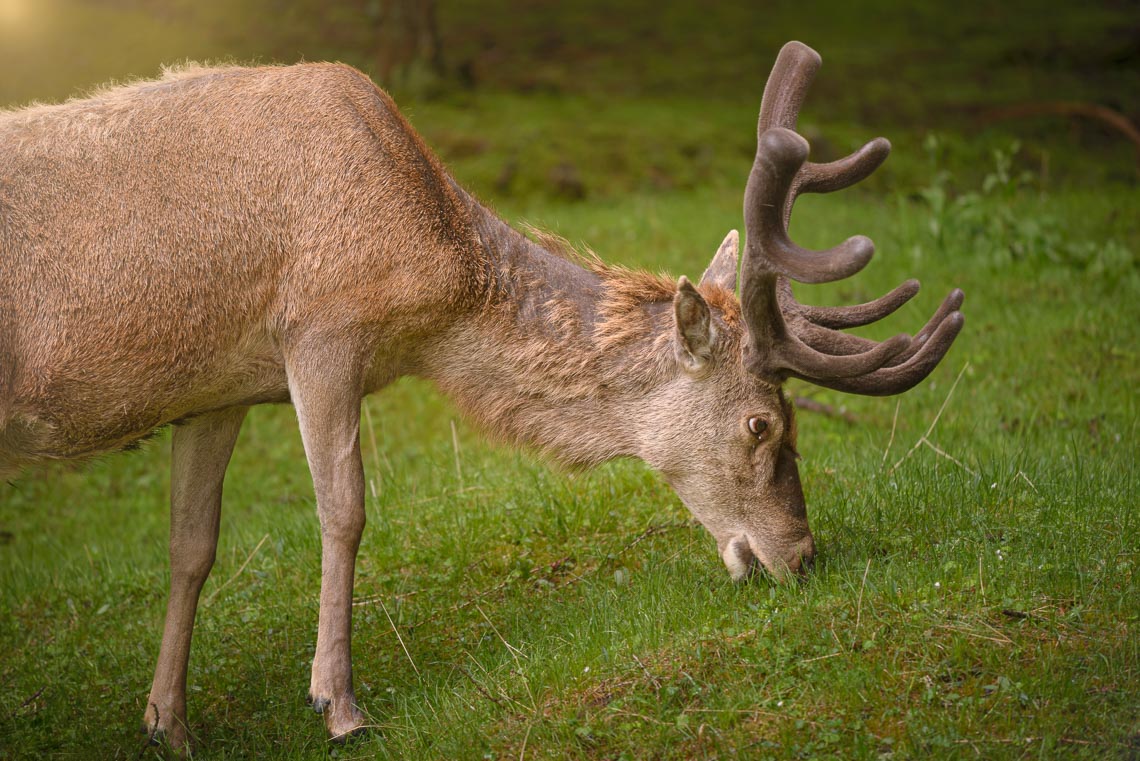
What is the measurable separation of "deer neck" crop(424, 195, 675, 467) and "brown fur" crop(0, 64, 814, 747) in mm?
10

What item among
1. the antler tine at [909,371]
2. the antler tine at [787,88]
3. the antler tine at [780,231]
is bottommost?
the antler tine at [909,371]

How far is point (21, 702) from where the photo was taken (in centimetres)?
566

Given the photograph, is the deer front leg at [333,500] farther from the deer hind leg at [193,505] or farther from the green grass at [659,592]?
the deer hind leg at [193,505]

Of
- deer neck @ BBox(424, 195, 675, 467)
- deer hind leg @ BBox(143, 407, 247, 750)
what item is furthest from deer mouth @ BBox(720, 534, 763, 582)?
deer hind leg @ BBox(143, 407, 247, 750)

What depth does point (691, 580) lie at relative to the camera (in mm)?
5352

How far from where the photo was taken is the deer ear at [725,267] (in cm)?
562

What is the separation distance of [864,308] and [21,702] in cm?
447

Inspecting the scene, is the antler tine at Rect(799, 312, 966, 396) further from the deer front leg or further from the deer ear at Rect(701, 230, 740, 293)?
the deer front leg

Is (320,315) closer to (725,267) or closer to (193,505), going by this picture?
(193,505)

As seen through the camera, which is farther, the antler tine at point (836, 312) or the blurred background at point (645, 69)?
the blurred background at point (645, 69)

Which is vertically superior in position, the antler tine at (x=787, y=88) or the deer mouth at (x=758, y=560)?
the antler tine at (x=787, y=88)

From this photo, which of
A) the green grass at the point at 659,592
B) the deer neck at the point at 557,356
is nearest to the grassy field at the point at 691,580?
the green grass at the point at 659,592

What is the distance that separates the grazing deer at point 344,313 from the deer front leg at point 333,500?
1cm

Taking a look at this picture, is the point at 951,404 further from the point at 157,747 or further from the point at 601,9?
the point at 601,9
